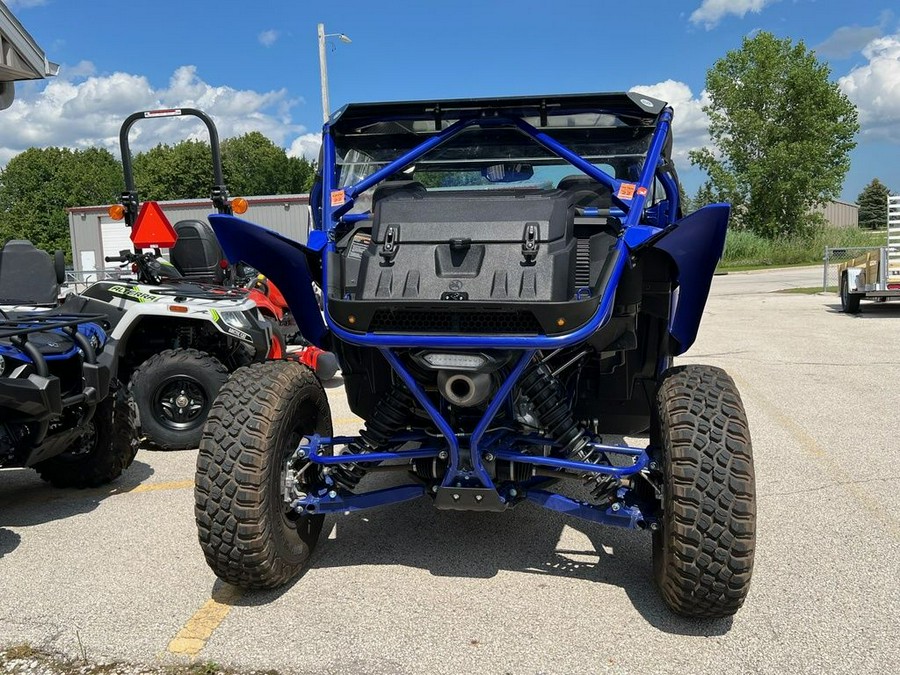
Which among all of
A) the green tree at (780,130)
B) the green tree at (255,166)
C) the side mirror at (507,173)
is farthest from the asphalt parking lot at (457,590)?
the green tree at (255,166)

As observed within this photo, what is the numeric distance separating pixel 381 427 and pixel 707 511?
1495mm

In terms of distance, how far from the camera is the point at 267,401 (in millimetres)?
3393

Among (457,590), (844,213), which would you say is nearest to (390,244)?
(457,590)

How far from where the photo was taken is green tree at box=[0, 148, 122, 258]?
61656 mm

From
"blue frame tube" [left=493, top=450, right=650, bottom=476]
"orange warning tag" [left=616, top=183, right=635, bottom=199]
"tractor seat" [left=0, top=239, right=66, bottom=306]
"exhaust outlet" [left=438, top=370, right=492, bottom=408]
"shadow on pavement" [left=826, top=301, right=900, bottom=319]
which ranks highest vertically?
"orange warning tag" [left=616, top=183, right=635, bottom=199]

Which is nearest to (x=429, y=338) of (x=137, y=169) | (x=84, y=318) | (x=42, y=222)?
(x=84, y=318)

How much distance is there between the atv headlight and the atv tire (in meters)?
11.0

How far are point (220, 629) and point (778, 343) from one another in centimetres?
923

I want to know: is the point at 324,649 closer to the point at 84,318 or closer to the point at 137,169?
the point at 84,318

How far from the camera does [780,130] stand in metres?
36.6

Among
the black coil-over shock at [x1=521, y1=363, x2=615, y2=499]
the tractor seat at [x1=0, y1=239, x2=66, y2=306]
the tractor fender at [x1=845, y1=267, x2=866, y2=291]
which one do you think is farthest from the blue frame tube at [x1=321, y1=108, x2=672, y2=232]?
the tractor fender at [x1=845, y1=267, x2=866, y2=291]

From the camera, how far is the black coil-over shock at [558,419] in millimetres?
3375

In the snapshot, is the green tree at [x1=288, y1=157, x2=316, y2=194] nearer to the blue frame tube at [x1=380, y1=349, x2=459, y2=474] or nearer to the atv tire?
the atv tire

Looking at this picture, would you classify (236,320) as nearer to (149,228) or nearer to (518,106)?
(149,228)
